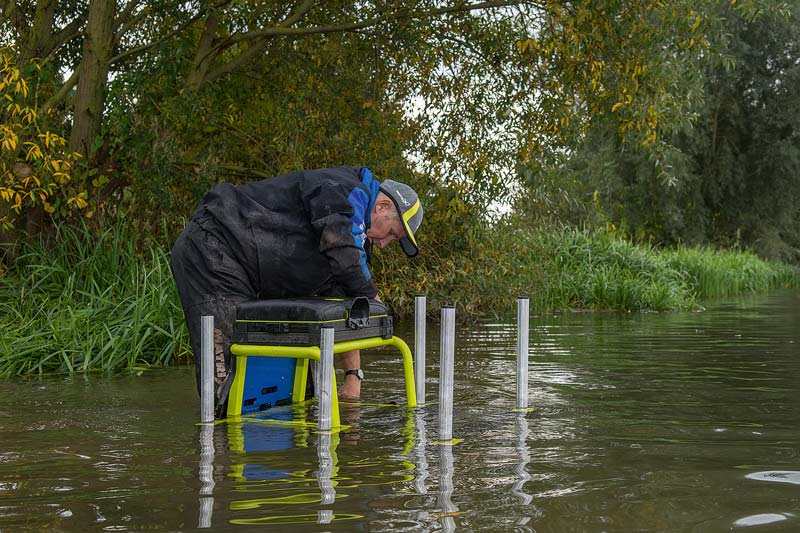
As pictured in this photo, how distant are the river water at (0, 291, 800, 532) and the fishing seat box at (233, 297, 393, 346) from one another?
1.82 feet

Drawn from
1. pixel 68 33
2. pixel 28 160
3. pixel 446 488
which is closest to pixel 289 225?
pixel 446 488

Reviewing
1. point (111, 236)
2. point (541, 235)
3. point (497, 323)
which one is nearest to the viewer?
point (111, 236)

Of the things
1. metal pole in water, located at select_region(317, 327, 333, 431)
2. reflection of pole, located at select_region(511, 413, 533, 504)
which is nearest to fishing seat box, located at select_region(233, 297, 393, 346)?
metal pole in water, located at select_region(317, 327, 333, 431)

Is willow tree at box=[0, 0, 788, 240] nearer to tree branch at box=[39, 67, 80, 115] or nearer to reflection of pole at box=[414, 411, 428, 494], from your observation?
tree branch at box=[39, 67, 80, 115]

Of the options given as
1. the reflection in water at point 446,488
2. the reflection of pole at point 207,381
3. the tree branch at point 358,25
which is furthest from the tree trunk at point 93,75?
the reflection in water at point 446,488

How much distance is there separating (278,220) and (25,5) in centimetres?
743

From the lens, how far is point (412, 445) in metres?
5.56

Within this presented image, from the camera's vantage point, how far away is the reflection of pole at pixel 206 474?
4.03 metres

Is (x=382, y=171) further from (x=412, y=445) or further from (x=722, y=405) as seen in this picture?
(x=412, y=445)

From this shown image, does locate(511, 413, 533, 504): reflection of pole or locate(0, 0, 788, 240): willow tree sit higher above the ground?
locate(0, 0, 788, 240): willow tree

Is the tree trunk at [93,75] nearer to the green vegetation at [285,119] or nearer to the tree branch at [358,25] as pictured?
the green vegetation at [285,119]

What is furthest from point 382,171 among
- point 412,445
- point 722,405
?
point 412,445

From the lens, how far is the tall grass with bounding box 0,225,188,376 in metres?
9.43

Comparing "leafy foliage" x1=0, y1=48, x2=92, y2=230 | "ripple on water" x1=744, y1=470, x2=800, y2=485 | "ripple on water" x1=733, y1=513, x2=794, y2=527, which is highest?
"leafy foliage" x1=0, y1=48, x2=92, y2=230
